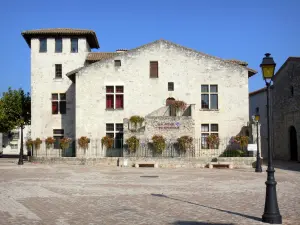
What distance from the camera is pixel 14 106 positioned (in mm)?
39438

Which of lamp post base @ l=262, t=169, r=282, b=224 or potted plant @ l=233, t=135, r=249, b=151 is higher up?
potted plant @ l=233, t=135, r=249, b=151

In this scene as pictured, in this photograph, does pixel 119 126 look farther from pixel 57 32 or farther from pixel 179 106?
pixel 57 32

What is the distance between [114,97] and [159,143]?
685 cm

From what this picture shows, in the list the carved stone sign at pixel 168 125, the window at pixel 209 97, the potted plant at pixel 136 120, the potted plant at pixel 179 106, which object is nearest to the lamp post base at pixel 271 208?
the carved stone sign at pixel 168 125

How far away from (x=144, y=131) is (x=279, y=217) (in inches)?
751

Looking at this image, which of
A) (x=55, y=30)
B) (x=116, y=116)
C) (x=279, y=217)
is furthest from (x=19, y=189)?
(x=55, y=30)

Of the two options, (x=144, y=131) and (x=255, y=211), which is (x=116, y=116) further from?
(x=255, y=211)

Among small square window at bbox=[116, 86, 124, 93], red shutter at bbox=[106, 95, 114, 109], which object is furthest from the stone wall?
small square window at bbox=[116, 86, 124, 93]

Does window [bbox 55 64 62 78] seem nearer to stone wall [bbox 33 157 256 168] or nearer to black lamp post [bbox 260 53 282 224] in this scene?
stone wall [bbox 33 157 256 168]

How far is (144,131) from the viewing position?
90.3 ft

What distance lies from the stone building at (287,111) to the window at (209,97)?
17.3 feet

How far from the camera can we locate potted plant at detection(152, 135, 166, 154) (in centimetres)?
2667

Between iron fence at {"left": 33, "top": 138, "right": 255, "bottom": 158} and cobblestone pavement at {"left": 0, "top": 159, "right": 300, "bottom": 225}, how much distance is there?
33.8ft

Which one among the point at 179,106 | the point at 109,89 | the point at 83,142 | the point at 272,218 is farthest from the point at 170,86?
the point at 272,218
